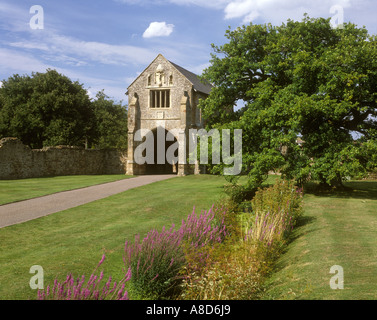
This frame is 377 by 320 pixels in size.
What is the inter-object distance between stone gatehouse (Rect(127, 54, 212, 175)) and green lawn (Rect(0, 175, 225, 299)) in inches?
750

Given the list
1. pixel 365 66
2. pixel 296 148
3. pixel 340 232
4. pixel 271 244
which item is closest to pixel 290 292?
pixel 271 244

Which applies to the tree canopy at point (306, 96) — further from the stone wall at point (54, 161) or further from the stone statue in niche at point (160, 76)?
the stone wall at point (54, 161)

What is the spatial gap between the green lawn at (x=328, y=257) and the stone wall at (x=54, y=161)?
2581 cm

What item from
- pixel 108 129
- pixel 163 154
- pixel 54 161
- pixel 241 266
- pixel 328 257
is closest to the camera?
pixel 241 266

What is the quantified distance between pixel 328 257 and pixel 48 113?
43658 millimetres

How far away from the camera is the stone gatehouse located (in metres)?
38.7

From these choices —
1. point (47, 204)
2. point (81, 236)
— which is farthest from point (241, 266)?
point (47, 204)

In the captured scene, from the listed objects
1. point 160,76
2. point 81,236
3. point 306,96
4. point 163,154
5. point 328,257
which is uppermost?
point 160,76

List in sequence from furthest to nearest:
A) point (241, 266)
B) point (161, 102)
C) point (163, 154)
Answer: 1. point (163, 154)
2. point (161, 102)
3. point (241, 266)

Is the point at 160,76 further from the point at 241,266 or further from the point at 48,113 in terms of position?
the point at 241,266

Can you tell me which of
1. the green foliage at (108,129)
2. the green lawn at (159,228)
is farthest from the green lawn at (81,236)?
the green foliage at (108,129)

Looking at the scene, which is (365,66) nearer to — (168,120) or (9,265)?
(9,265)

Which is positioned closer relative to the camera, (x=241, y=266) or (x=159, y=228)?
(x=241, y=266)

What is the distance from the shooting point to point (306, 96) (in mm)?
18781
